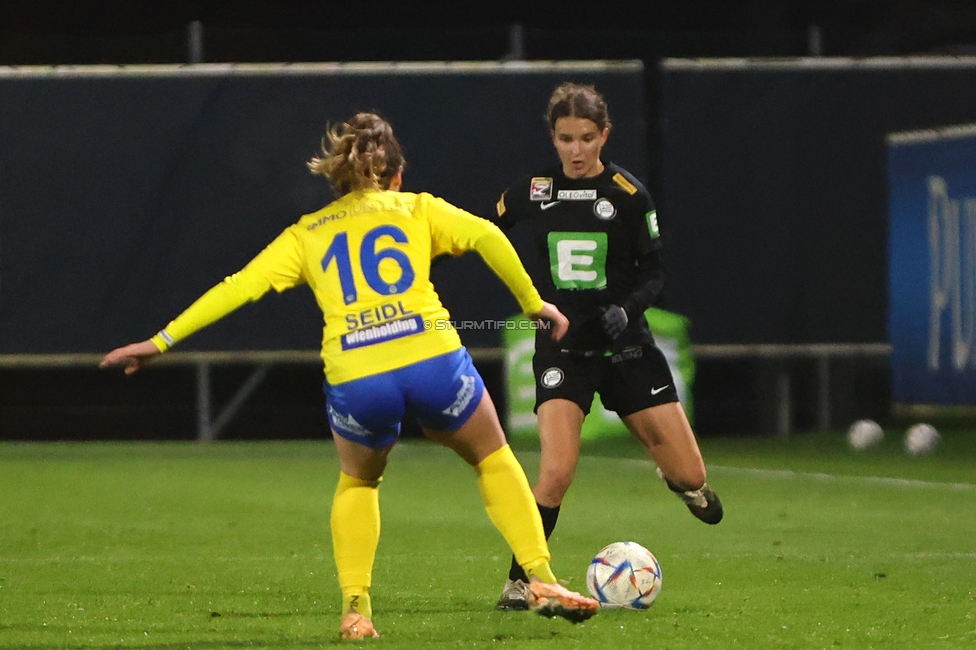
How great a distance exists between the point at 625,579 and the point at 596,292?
1.27m

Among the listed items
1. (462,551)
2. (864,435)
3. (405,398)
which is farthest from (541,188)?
(864,435)

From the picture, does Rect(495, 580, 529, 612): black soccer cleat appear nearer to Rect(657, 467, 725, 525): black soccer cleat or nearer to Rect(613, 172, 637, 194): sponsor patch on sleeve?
Rect(657, 467, 725, 525): black soccer cleat

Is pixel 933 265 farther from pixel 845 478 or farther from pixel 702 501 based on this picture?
pixel 702 501

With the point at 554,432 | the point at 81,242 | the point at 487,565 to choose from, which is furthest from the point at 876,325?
the point at 554,432

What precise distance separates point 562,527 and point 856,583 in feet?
8.64

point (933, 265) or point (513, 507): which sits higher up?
point (933, 265)

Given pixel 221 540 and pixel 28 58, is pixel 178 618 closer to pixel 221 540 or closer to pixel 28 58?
pixel 221 540

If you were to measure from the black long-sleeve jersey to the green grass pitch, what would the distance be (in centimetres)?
123

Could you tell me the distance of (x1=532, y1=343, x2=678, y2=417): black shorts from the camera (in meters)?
7.34

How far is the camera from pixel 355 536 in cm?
628

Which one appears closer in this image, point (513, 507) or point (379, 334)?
point (379, 334)

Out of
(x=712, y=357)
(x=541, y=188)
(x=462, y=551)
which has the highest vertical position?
(x=541, y=188)

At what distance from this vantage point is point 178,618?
22.8ft

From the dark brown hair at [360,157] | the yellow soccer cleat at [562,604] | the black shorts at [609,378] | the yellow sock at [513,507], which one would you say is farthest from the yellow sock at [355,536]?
the black shorts at [609,378]
